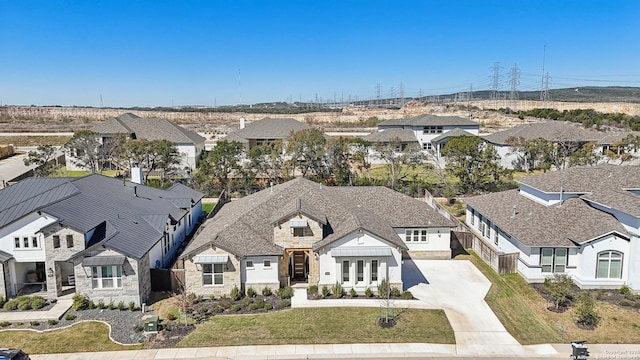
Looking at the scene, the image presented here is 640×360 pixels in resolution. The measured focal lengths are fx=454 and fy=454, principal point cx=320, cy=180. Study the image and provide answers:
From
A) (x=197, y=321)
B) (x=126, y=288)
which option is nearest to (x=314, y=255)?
(x=197, y=321)

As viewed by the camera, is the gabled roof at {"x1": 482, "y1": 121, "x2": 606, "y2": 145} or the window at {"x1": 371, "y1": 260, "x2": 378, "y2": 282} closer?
the window at {"x1": 371, "y1": 260, "x2": 378, "y2": 282}

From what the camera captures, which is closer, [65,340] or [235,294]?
[65,340]

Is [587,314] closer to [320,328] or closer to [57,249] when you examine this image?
[320,328]

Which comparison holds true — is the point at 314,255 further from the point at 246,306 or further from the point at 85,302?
the point at 85,302

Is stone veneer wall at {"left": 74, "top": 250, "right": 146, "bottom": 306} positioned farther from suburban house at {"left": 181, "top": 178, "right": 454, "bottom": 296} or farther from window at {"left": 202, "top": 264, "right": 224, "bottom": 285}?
window at {"left": 202, "top": 264, "right": 224, "bottom": 285}

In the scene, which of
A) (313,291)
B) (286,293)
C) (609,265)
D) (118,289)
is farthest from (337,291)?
(609,265)

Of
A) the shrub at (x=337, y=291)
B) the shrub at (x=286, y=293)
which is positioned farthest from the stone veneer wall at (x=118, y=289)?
the shrub at (x=337, y=291)

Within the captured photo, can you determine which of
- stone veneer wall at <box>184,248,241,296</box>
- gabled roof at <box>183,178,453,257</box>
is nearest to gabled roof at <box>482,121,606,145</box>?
gabled roof at <box>183,178,453,257</box>
